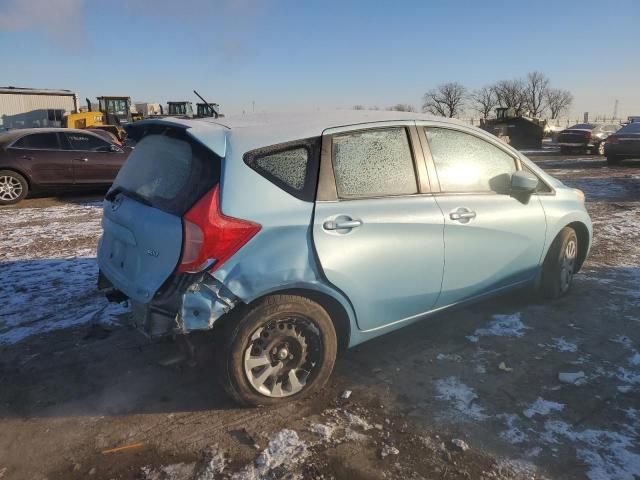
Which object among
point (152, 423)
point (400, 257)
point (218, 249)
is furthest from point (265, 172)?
point (152, 423)

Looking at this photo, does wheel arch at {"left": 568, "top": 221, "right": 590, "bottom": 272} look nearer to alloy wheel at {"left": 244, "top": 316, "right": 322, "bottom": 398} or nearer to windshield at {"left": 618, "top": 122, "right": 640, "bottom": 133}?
alloy wheel at {"left": 244, "top": 316, "right": 322, "bottom": 398}

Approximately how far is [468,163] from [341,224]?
1.29 metres

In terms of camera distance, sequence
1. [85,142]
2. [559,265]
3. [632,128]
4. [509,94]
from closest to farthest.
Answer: [559,265]
[85,142]
[632,128]
[509,94]

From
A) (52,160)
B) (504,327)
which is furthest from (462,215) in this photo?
(52,160)

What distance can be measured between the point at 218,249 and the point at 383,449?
1329 mm

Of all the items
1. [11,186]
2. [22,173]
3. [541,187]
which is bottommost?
[11,186]

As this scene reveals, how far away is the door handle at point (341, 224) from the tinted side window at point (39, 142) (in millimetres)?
9397

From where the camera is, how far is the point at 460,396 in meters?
3.02

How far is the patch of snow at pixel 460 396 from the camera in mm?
2854

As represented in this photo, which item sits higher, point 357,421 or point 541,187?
point 541,187

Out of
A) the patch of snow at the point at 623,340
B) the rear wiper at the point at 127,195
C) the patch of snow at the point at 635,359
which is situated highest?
the rear wiper at the point at 127,195

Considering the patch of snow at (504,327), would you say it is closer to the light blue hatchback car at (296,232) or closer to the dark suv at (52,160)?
the light blue hatchback car at (296,232)

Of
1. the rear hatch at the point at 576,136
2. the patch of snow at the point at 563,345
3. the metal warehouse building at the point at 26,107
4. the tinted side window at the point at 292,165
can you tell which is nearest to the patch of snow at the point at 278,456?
the tinted side window at the point at 292,165

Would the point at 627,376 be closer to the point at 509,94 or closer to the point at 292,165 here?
the point at 292,165
